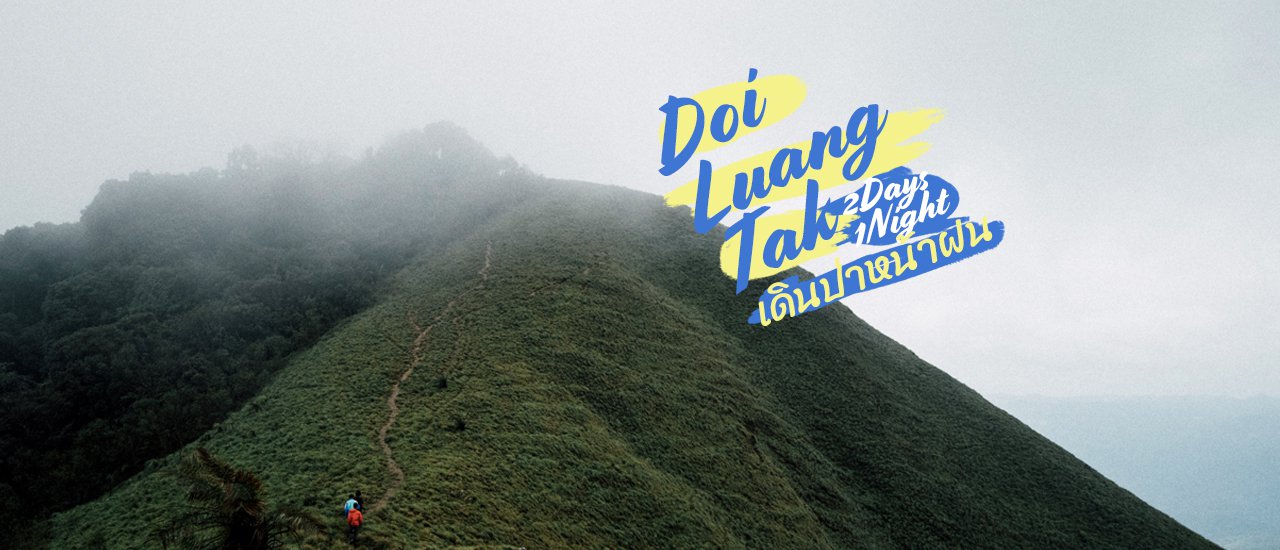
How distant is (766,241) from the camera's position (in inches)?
2243

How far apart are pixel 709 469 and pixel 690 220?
132 ft

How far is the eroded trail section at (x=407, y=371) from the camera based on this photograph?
2256cm

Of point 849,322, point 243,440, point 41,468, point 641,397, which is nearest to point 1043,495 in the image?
point 849,322

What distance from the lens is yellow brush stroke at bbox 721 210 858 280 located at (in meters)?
49.0

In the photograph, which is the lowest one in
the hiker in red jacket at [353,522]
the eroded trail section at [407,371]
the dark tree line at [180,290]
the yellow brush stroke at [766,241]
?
the dark tree line at [180,290]

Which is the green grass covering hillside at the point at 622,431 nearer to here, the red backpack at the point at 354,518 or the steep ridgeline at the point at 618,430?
the steep ridgeline at the point at 618,430

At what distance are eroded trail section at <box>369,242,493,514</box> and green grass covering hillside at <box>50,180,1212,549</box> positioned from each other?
24 centimetres

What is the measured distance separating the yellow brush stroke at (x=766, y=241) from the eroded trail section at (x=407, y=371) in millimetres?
23918

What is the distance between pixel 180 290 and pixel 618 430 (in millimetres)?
47364

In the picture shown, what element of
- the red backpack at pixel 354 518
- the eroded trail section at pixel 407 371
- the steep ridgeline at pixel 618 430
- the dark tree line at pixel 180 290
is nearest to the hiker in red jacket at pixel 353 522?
the red backpack at pixel 354 518

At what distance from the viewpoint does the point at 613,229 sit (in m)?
64.9

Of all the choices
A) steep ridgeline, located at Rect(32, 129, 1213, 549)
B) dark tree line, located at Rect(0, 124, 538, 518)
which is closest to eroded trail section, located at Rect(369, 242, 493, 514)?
steep ridgeline, located at Rect(32, 129, 1213, 549)

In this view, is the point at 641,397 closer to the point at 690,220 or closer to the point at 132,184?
the point at 690,220

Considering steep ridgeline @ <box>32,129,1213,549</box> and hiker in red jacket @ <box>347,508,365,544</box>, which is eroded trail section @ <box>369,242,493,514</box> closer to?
steep ridgeline @ <box>32,129,1213,549</box>
